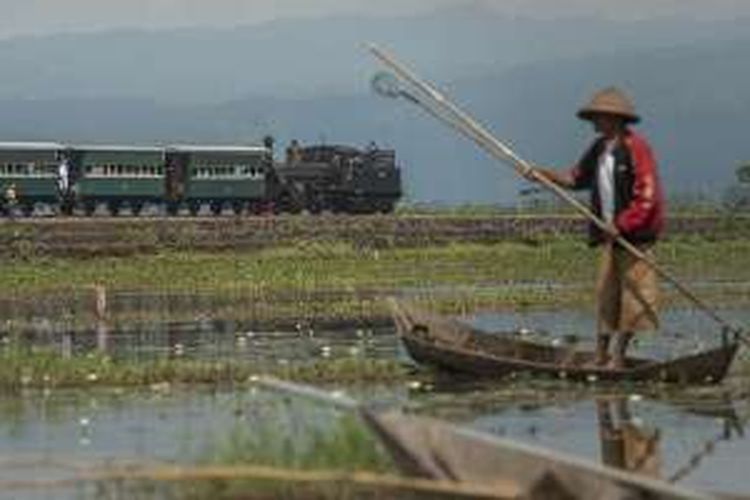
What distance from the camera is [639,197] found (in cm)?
1755

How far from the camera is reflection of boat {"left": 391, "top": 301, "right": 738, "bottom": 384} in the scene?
17.4m

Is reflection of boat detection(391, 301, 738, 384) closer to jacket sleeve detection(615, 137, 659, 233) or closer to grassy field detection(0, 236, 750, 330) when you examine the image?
jacket sleeve detection(615, 137, 659, 233)

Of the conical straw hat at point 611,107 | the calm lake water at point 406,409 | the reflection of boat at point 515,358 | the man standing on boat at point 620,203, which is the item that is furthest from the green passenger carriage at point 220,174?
the conical straw hat at point 611,107

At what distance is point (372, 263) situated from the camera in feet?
139

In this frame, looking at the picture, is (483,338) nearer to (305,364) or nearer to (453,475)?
(305,364)

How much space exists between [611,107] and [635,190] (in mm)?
773

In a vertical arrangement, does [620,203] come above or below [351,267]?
above

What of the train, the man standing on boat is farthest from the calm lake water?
the train

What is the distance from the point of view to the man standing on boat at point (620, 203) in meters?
17.5

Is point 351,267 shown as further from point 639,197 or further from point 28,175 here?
point 639,197

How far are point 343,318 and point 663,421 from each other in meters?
12.8

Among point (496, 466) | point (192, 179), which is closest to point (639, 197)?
point (496, 466)

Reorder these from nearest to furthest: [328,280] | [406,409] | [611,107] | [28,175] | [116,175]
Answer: [406,409]
[611,107]
[328,280]
[28,175]
[116,175]

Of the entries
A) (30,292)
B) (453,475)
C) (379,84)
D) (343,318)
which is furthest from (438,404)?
(30,292)
